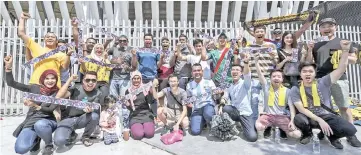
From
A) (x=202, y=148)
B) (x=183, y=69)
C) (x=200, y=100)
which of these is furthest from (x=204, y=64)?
(x=202, y=148)

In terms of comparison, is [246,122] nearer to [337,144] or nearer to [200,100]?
[200,100]

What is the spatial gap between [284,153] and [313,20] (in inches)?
114

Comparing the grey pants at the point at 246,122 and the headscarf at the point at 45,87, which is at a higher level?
the headscarf at the point at 45,87

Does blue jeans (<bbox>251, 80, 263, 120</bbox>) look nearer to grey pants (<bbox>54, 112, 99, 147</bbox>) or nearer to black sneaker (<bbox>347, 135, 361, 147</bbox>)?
black sneaker (<bbox>347, 135, 361, 147</bbox>)

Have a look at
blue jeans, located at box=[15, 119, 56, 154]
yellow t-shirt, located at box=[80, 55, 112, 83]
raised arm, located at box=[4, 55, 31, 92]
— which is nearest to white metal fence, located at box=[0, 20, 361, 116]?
yellow t-shirt, located at box=[80, 55, 112, 83]

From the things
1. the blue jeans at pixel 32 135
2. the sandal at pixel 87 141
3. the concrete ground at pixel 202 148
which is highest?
the blue jeans at pixel 32 135

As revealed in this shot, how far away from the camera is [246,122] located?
15.1 ft

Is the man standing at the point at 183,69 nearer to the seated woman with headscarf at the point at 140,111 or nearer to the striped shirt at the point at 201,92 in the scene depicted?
the striped shirt at the point at 201,92

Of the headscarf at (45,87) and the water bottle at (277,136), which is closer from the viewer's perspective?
the headscarf at (45,87)

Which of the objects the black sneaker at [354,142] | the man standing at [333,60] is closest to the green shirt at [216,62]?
the man standing at [333,60]

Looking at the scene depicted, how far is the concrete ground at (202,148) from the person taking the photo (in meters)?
4.02

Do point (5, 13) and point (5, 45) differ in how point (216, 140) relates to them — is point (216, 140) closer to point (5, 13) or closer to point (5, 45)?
point (5, 45)

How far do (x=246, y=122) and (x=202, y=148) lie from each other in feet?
3.10

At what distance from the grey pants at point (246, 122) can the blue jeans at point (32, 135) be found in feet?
9.35
